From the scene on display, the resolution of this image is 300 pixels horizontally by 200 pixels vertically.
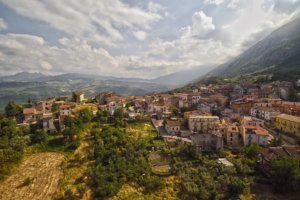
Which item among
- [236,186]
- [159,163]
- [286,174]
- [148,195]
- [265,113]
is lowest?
[148,195]

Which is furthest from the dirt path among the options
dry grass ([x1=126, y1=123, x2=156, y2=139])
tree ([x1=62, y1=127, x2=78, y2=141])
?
dry grass ([x1=126, y1=123, x2=156, y2=139])

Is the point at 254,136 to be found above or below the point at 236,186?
above

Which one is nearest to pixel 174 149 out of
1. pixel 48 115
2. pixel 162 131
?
pixel 162 131

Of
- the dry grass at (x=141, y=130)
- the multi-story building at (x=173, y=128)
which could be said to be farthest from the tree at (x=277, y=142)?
the dry grass at (x=141, y=130)

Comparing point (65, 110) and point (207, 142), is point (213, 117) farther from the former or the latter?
point (65, 110)

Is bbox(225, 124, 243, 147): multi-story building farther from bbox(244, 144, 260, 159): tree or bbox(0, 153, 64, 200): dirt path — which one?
bbox(0, 153, 64, 200): dirt path

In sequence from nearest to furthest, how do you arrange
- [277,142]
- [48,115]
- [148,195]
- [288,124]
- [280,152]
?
[148,195] < [280,152] < [277,142] < [288,124] < [48,115]

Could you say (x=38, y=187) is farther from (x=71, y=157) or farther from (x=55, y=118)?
(x=55, y=118)
